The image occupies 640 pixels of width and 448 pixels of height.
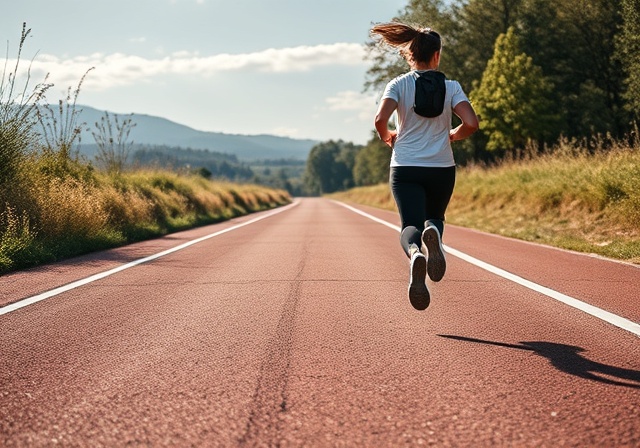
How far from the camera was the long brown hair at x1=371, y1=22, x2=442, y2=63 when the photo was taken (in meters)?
4.72

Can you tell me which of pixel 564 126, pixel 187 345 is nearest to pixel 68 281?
pixel 187 345

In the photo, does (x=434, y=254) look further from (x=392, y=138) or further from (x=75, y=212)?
(x=75, y=212)

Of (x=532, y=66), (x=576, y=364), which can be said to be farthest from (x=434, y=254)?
(x=532, y=66)

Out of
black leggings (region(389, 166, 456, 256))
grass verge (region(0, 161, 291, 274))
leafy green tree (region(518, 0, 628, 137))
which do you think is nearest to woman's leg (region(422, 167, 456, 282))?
black leggings (region(389, 166, 456, 256))

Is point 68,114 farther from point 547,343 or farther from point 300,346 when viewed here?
point 547,343

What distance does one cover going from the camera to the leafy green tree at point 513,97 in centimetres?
4138

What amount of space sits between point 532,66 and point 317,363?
Answer: 1692 inches

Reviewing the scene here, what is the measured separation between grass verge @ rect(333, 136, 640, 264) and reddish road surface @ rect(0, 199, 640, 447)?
4.08 metres

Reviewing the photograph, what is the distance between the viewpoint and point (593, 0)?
42.4m

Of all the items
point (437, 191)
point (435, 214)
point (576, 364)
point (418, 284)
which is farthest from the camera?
point (435, 214)

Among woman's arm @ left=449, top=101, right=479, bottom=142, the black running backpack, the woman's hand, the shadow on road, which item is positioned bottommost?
the shadow on road

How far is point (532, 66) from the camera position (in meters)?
42.1

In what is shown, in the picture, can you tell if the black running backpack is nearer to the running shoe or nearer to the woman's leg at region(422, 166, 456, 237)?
the woman's leg at region(422, 166, 456, 237)

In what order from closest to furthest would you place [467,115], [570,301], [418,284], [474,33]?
[418,284], [467,115], [570,301], [474,33]
